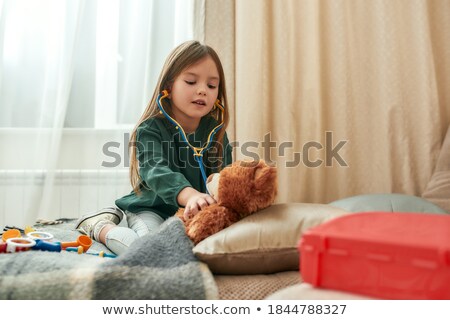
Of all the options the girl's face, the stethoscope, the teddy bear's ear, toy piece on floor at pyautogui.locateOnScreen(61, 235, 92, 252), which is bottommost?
toy piece on floor at pyautogui.locateOnScreen(61, 235, 92, 252)

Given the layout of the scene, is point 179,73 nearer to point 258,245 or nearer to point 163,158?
point 163,158

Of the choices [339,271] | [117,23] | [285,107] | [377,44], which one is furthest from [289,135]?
[339,271]

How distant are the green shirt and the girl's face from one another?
86 mm

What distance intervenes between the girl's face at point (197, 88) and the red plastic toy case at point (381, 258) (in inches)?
33.7

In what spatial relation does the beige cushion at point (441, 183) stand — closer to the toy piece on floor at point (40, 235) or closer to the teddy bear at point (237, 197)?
the teddy bear at point (237, 197)

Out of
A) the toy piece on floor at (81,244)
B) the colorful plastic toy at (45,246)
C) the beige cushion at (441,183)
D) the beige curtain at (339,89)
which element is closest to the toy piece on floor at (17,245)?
the colorful plastic toy at (45,246)

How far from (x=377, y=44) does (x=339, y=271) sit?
1616 millimetres

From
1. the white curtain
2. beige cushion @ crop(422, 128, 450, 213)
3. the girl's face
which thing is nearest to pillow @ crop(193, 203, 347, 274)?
the girl's face

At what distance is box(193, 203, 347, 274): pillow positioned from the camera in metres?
0.82

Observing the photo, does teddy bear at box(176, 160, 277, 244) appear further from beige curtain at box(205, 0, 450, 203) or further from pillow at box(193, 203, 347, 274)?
beige curtain at box(205, 0, 450, 203)

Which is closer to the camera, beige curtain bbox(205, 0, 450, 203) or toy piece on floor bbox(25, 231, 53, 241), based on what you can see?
toy piece on floor bbox(25, 231, 53, 241)

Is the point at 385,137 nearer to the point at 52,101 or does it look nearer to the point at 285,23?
the point at 285,23

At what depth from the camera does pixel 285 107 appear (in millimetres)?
1930

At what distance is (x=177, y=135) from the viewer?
1492 mm
